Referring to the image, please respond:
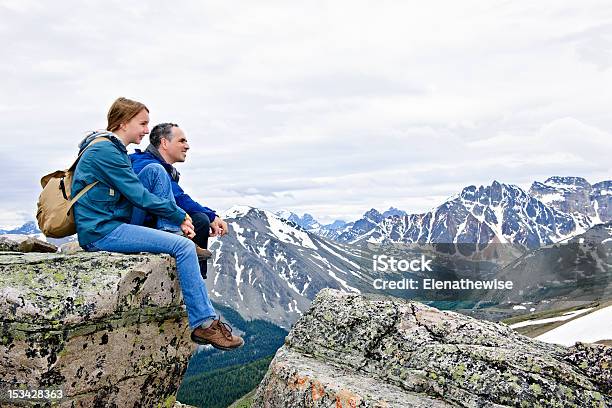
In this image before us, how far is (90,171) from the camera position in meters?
10.3

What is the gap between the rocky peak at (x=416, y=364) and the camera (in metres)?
9.12

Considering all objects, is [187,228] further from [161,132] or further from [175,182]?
[161,132]

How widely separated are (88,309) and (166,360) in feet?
8.19

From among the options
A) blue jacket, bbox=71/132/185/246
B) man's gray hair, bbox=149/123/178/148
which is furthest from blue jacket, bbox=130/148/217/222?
blue jacket, bbox=71/132/185/246

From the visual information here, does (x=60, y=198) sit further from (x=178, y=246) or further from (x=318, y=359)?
(x=318, y=359)

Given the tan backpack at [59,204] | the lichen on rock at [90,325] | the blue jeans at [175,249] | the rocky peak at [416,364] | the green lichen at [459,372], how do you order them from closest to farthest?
the rocky peak at [416,364] < the lichen on rock at [90,325] < the green lichen at [459,372] < the tan backpack at [59,204] < the blue jeans at [175,249]

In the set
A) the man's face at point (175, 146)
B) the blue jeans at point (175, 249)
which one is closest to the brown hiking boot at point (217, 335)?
the blue jeans at point (175, 249)

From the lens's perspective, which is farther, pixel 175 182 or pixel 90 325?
pixel 175 182

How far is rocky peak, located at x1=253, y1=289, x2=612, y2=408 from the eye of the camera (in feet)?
29.9

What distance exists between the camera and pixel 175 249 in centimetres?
1085

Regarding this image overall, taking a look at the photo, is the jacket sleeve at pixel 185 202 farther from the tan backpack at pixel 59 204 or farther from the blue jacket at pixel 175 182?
the tan backpack at pixel 59 204

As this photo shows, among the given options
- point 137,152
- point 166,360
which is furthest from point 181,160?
point 166,360

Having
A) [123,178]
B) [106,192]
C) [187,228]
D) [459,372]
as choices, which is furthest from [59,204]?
[459,372]

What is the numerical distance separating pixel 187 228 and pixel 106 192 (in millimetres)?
1871
